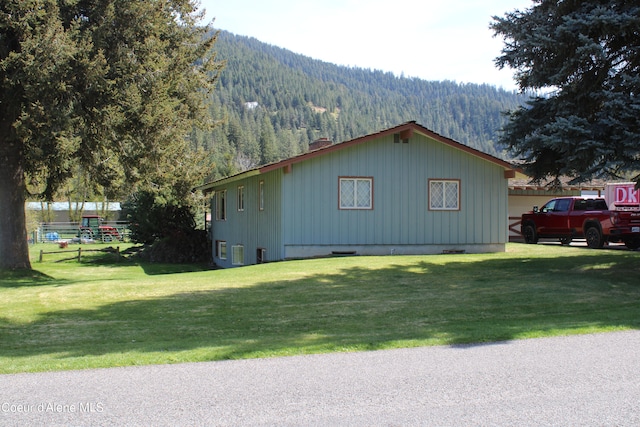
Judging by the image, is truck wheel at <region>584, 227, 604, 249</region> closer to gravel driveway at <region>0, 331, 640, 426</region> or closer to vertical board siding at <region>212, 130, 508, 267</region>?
vertical board siding at <region>212, 130, 508, 267</region>

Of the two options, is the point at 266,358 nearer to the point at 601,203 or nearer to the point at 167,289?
the point at 167,289

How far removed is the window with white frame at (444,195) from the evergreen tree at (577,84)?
20.8 ft

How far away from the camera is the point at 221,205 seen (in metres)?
30.5

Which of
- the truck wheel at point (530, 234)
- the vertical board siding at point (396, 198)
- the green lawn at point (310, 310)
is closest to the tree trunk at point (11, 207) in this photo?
the green lawn at point (310, 310)

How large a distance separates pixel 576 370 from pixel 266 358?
11.3ft

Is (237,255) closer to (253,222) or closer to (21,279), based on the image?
(253,222)

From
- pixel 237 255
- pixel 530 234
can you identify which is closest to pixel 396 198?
pixel 530 234

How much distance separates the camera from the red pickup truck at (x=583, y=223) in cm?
2078

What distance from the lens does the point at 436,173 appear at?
21.0 meters

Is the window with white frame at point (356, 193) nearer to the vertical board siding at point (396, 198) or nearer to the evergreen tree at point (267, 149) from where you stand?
the vertical board siding at point (396, 198)

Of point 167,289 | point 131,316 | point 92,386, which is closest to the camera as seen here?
point 92,386

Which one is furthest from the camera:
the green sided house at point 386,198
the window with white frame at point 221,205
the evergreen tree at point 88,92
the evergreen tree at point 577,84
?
the window with white frame at point 221,205

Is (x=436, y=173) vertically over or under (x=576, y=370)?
over

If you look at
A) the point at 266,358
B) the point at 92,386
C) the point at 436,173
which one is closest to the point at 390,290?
the point at 266,358
